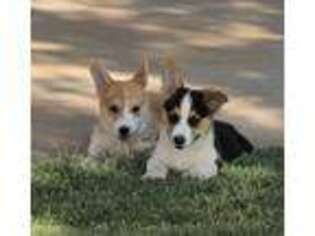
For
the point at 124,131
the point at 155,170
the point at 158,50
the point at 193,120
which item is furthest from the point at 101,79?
the point at 158,50

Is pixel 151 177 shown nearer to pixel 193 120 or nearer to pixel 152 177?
pixel 152 177

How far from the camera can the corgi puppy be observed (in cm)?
613

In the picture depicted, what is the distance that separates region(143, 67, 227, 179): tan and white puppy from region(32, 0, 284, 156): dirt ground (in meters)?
0.56

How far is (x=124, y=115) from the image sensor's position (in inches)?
241

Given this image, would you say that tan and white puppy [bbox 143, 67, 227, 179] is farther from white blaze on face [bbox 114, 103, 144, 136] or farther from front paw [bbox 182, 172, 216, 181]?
white blaze on face [bbox 114, 103, 144, 136]

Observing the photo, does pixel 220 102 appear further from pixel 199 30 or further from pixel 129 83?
pixel 199 30

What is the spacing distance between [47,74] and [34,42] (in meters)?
0.97

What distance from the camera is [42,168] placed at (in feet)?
19.8

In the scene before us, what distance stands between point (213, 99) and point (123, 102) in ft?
1.48

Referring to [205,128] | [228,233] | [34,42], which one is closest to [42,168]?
[205,128]
